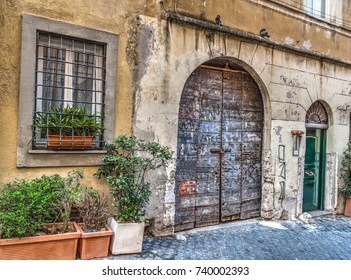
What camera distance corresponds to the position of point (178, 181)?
569 centimetres

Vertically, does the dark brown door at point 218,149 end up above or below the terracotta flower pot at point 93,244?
above

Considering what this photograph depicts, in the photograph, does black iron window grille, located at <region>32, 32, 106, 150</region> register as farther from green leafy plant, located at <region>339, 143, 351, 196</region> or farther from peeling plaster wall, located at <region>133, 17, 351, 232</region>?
green leafy plant, located at <region>339, 143, 351, 196</region>

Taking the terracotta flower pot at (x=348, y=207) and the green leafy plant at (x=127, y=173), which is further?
the terracotta flower pot at (x=348, y=207)

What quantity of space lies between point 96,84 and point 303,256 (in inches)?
171

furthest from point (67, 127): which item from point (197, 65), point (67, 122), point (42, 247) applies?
point (197, 65)

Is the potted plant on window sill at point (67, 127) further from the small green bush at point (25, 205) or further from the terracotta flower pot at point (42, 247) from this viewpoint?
the terracotta flower pot at point (42, 247)

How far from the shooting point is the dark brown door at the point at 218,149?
19.0ft

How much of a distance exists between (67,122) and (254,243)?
371 centimetres

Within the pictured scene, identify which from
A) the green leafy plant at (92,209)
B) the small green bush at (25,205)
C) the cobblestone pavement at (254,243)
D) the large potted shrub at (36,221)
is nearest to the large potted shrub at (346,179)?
the cobblestone pavement at (254,243)

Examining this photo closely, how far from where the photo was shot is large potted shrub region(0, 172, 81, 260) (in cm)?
360

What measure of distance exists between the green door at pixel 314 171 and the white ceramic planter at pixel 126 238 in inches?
189
